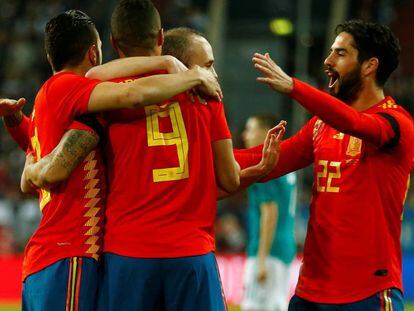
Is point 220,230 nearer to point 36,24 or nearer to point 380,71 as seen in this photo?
point 36,24

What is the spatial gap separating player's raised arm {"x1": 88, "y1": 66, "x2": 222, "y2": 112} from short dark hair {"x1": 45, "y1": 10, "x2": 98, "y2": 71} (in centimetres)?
36

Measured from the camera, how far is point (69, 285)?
4316 mm

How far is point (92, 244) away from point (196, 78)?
3.14ft

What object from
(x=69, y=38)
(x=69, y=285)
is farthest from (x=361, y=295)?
(x=69, y=38)

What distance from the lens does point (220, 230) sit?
555 inches

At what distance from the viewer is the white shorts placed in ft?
29.2

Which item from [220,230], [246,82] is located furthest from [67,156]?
[246,82]

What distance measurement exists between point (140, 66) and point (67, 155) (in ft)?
1.83

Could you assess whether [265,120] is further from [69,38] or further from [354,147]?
[69,38]

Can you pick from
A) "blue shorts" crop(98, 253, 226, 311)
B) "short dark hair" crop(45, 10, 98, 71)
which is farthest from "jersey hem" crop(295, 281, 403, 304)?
"short dark hair" crop(45, 10, 98, 71)

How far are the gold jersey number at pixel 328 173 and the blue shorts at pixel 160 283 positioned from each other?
0.85 meters

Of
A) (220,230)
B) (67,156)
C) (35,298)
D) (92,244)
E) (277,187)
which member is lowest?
(220,230)

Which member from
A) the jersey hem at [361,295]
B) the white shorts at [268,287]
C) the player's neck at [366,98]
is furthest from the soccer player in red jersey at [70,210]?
the white shorts at [268,287]

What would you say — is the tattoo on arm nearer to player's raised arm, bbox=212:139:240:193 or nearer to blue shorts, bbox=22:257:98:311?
blue shorts, bbox=22:257:98:311
